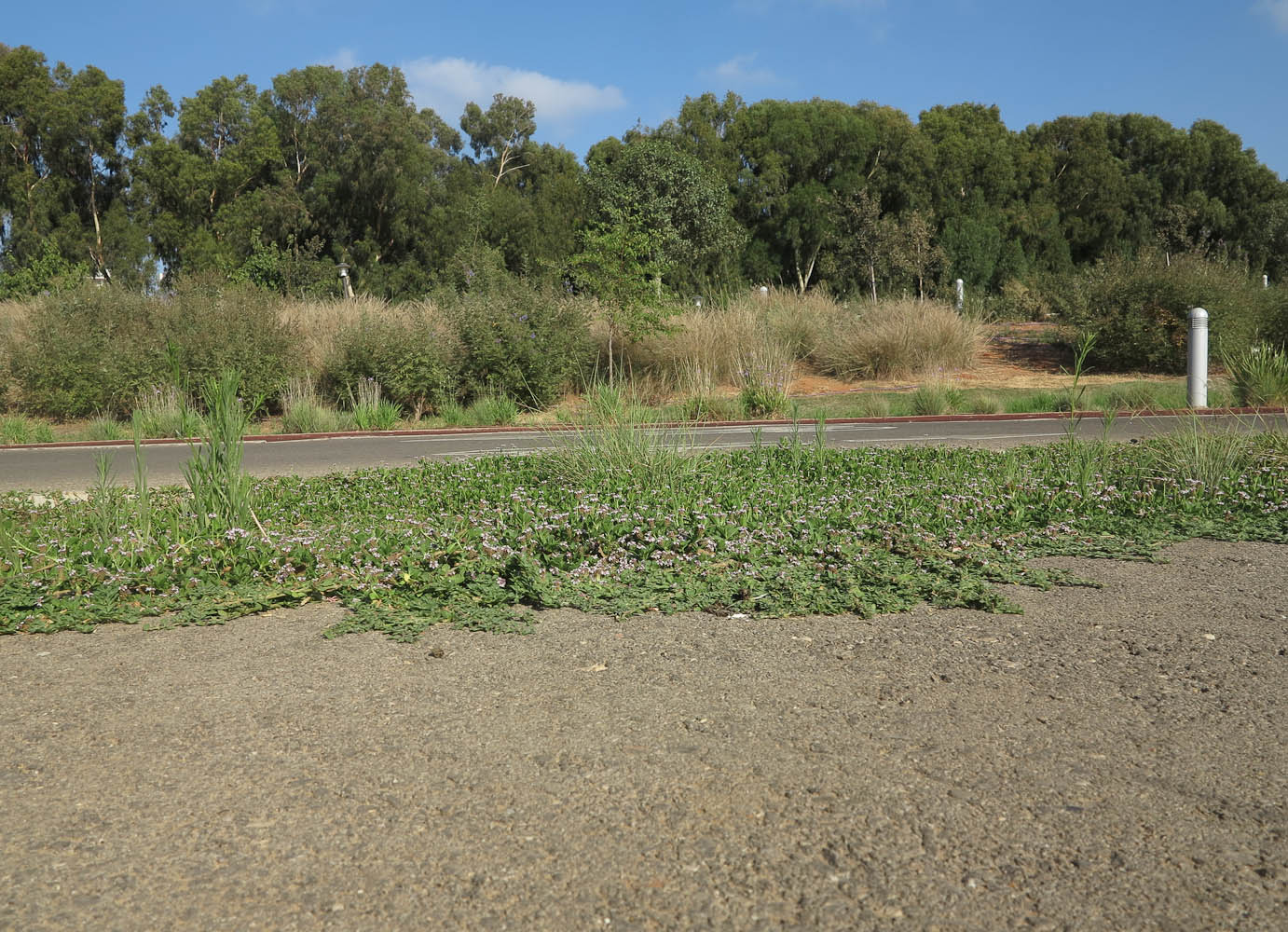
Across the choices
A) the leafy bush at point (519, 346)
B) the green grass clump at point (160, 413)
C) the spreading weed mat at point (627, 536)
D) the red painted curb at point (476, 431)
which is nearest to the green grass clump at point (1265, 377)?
the red painted curb at point (476, 431)

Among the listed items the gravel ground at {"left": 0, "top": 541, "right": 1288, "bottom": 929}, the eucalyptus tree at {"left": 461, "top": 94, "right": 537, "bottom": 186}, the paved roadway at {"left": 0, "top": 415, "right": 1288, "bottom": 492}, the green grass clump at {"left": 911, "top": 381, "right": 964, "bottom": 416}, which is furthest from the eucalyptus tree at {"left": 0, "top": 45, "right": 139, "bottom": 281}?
the gravel ground at {"left": 0, "top": 541, "right": 1288, "bottom": 929}

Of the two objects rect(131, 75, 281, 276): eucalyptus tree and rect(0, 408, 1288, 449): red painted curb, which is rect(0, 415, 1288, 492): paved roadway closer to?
rect(0, 408, 1288, 449): red painted curb

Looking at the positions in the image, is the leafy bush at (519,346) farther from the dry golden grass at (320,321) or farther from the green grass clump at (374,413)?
the dry golden grass at (320,321)

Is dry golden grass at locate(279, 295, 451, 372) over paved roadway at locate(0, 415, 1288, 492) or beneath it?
over

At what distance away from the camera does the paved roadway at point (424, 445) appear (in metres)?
11.9

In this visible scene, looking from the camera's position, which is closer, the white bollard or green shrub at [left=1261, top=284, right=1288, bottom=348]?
the white bollard

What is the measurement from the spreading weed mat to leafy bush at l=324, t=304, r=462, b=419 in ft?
34.7

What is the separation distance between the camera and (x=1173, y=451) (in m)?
7.98

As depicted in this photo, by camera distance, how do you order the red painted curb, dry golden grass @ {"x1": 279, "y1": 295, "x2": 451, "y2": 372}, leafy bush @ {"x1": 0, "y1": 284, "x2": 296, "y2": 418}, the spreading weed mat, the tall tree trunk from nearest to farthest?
the spreading weed mat → the red painted curb → leafy bush @ {"x1": 0, "y1": 284, "x2": 296, "y2": 418} → dry golden grass @ {"x1": 279, "y1": 295, "x2": 451, "y2": 372} → the tall tree trunk

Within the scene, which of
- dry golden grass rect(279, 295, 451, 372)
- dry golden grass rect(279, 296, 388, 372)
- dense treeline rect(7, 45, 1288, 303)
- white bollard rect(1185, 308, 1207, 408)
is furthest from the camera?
dense treeline rect(7, 45, 1288, 303)

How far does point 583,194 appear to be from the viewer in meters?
49.7

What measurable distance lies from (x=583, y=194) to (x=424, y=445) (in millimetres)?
37106

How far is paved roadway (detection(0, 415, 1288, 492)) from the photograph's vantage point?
11.9 m

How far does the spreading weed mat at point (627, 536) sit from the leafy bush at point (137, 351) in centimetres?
1142
